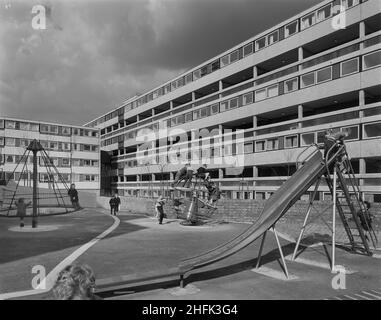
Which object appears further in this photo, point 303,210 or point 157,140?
point 157,140

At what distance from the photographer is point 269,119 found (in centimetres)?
4953

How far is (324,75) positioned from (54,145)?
56.0m

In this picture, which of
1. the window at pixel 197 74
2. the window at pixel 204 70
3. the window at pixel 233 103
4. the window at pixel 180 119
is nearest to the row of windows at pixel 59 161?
the window at pixel 180 119

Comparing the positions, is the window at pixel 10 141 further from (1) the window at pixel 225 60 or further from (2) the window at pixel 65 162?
(1) the window at pixel 225 60

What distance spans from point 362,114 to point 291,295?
1211 inches

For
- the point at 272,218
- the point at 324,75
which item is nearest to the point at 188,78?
the point at 324,75

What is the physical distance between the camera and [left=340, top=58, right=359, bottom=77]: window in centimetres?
3599

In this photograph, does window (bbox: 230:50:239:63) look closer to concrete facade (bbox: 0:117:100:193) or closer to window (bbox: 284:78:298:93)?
window (bbox: 284:78:298:93)

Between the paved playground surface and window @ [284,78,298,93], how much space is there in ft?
91.5

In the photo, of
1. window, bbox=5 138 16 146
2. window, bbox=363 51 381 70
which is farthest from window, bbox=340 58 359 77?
window, bbox=5 138 16 146

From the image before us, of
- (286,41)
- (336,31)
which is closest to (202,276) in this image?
(336,31)

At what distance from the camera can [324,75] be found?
3931cm

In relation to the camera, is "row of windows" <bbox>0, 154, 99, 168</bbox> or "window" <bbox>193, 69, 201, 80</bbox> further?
"row of windows" <bbox>0, 154, 99, 168</bbox>
